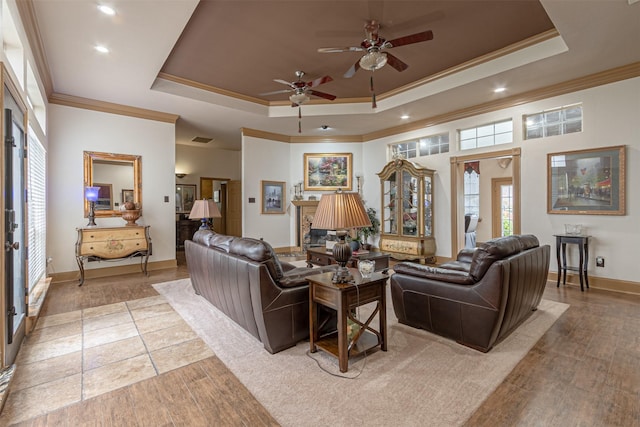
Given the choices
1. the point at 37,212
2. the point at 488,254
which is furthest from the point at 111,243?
the point at 488,254

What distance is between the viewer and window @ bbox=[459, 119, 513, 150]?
5164 mm

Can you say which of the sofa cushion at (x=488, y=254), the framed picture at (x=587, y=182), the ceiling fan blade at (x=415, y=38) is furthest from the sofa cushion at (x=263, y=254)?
the framed picture at (x=587, y=182)

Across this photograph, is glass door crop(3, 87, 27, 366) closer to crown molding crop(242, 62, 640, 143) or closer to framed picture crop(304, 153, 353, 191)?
crown molding crop(242, 62, 640, 143)

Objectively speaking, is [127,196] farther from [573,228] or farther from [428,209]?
[573,228]

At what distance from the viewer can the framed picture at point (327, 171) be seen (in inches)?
302

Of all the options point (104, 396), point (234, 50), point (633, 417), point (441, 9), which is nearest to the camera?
point (633, 417)

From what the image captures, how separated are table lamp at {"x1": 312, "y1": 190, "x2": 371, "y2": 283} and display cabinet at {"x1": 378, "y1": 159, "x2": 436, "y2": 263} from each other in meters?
4.00

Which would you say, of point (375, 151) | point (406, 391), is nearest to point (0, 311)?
point (406, 391)

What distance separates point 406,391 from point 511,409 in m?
0.59

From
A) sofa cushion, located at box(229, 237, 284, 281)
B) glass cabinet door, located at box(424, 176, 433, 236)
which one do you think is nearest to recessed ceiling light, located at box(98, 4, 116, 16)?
sofa cushion, located at box(229, 237, 284, 281)

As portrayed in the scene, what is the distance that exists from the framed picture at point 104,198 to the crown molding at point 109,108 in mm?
1292

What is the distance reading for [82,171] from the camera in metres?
4.96

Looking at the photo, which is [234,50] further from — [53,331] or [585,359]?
[585,359]

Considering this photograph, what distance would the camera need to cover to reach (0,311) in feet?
6.63
